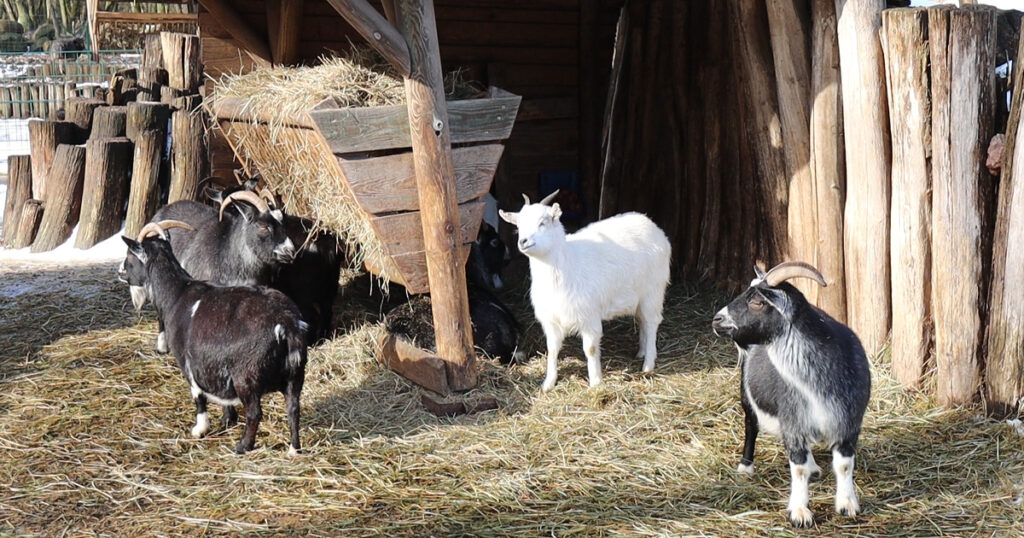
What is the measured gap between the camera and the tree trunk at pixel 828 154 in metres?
6.37

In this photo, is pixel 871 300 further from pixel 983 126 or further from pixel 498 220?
pixel 498 220

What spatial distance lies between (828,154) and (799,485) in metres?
2.65

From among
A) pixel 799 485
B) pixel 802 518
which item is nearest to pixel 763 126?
pixel 799 485

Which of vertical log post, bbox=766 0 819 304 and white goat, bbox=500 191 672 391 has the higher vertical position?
vertical log post, bbox=766 0 819 304

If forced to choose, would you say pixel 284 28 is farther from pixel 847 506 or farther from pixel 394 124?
pixel 847 506

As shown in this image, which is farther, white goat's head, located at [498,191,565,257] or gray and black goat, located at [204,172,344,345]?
gray and black goat, located at [204,172,344,345]

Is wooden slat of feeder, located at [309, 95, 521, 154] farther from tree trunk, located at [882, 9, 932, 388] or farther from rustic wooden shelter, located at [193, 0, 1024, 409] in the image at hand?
tree trunk, located at [882, 9, 932, 388]

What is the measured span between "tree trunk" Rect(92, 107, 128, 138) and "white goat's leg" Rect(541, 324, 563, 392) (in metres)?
6.58

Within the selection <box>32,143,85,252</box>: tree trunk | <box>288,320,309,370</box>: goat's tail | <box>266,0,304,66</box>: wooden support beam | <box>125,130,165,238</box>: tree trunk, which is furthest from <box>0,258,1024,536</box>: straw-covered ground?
<box>32,143,85,252</box>: tree trunk

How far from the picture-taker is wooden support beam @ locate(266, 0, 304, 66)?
789 centimetres

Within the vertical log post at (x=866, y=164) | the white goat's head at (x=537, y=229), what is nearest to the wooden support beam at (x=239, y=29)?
the white goat's head at (x=537, y=229)

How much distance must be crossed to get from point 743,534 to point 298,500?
215cm

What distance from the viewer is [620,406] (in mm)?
6207

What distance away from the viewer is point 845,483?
4625 millimetres
